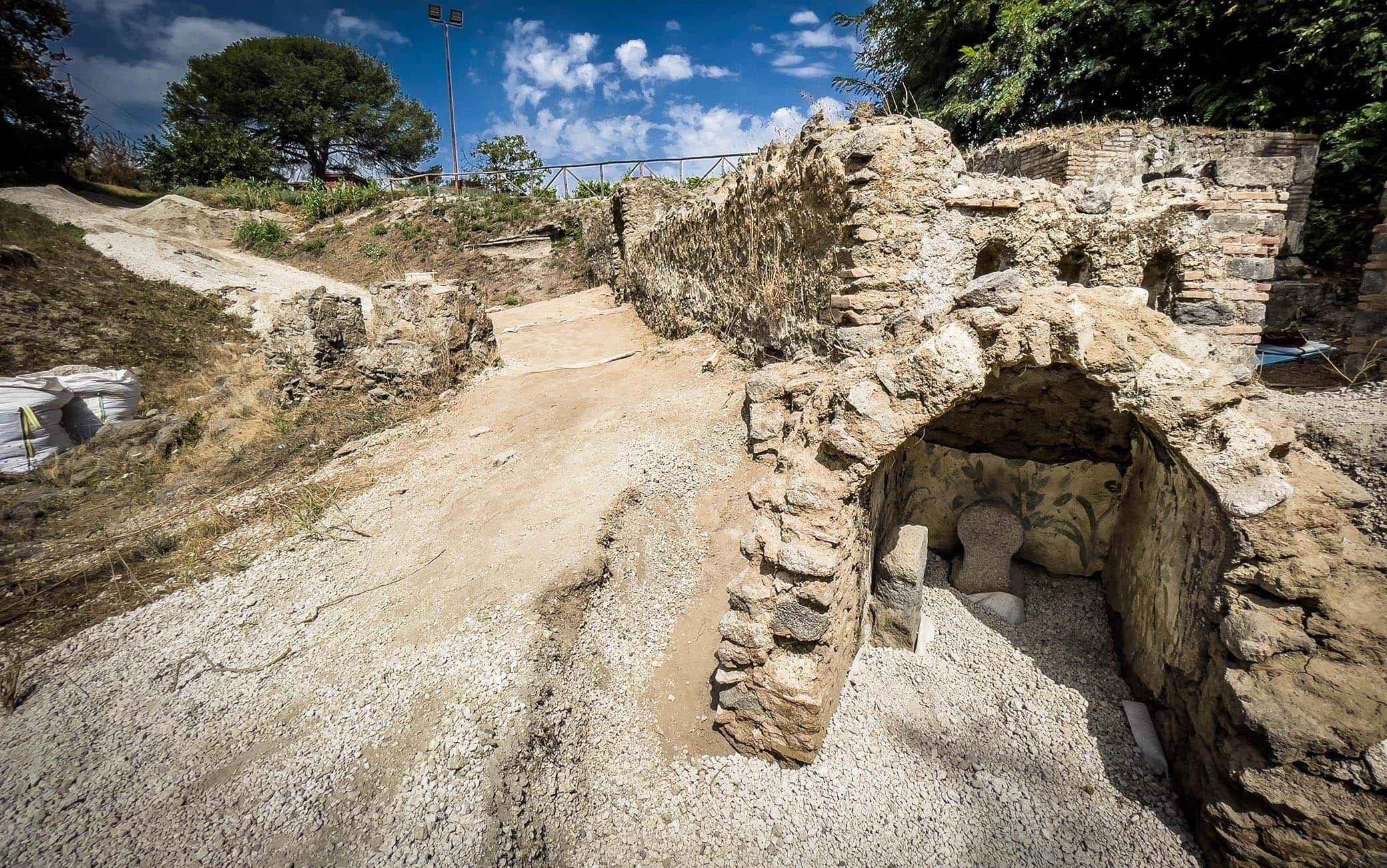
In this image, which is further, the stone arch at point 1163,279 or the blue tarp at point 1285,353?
the blue tarp at point 1285,353

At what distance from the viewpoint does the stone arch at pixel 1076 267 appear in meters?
3.97

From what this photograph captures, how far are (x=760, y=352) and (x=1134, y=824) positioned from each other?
4.75m

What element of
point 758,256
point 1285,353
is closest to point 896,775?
point 758,256

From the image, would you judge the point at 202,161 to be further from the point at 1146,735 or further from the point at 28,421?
the point at 1146,735

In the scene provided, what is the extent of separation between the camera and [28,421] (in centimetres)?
646

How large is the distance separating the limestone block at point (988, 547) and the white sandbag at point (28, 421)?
10.3m

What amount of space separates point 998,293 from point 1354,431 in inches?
58.1

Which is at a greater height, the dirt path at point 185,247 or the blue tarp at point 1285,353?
the dirt path at point 185,247

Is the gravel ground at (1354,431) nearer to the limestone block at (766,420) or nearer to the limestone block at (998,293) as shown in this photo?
the limestone block at (998,293)

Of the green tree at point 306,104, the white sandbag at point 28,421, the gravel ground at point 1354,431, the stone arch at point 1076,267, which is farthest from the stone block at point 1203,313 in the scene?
the green tree at point 306,104

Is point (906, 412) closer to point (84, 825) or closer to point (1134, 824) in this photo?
point (1134, 824)

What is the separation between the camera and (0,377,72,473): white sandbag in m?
6.34

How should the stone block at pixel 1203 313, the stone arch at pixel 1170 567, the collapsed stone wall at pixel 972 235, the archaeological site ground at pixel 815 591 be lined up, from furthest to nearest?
1. the stone block at pixel 1203 313
2. the collapsed stone wall at pixel 972 235
3. the archaeological site ground at pixel 815 591
4. the stone arch at pixel 1170 567

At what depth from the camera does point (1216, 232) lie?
4543mm
